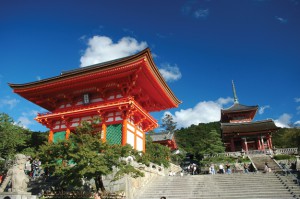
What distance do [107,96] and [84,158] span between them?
10.8 meters

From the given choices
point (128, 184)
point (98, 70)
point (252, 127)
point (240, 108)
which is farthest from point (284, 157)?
point (98, 70)

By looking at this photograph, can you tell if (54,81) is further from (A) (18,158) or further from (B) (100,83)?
(A) (18,158)

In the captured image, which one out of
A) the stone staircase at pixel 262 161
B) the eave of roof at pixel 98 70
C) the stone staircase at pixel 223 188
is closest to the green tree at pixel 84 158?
the stone staircase at pixel 223 188

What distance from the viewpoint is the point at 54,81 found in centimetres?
2203

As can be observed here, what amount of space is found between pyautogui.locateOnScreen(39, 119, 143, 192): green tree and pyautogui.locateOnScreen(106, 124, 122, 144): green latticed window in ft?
19.3

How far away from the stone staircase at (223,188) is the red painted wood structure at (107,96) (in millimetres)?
4831

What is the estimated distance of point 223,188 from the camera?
606 inches

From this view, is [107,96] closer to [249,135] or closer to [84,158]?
[84,158]

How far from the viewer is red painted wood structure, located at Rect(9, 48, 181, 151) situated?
2014cm

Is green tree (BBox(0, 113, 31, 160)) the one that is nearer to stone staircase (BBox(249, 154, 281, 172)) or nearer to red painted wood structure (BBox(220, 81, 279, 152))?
stone staircase (BBox(249, 154, 281, 172))

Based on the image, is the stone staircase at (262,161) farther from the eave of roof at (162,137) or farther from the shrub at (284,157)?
the eave of roof at (162,137)

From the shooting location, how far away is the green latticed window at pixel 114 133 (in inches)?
806

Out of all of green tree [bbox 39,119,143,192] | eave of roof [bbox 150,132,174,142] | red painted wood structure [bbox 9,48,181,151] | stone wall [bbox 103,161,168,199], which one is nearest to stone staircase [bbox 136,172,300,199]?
stone wall [bbox 103,161,168,199]

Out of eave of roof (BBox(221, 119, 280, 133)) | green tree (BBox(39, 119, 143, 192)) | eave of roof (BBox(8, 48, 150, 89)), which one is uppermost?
eave of roof (BBox(8, 48, 150, 89))
